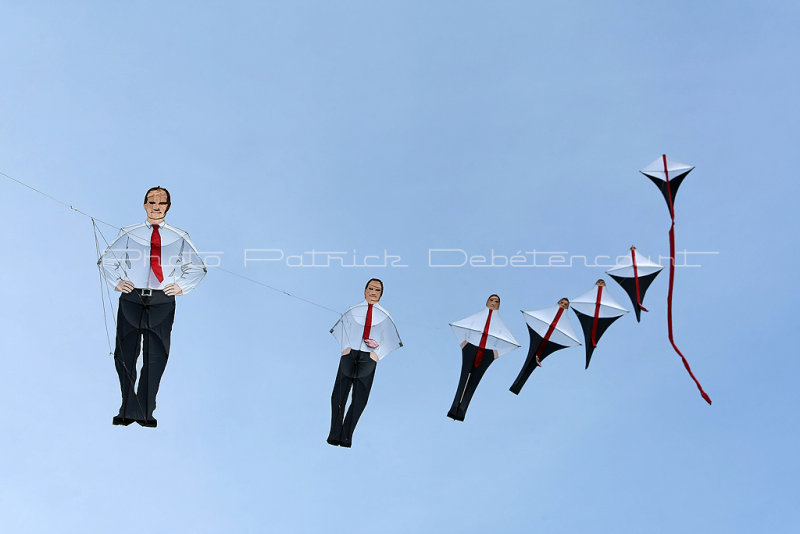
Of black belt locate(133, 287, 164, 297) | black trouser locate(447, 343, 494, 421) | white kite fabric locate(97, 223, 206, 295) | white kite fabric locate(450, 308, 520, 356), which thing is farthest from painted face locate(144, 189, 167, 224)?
black trouser locate(447, 343, 494, 421)

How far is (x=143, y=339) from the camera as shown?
44.3 feet

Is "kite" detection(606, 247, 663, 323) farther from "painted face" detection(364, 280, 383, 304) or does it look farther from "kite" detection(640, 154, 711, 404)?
"painted face" detection(364, 280, 383, 304)

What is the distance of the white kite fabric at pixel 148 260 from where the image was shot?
13414 mm

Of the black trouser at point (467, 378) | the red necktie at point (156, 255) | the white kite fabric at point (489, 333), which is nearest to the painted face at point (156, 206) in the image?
the red necktie at point (156, 255)

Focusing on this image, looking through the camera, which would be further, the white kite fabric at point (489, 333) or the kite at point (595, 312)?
the kite at point (595, 312)

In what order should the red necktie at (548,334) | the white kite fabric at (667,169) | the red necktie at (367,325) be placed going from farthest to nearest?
1. the white kite fabric at (667,169)
2. the red necktie at (548,334)
3. the red necktie at (367,325)

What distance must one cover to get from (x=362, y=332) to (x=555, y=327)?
3755 millimetres

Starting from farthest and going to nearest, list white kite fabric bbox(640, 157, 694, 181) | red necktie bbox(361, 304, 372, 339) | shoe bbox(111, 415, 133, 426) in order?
white kite fabric bbox(640, 157, 694, 181), red necktie bbox(361, 304, 372, 339), shoe bbox(111, 415, 133, 426)

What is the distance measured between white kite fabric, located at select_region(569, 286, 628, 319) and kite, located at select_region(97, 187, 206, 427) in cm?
705

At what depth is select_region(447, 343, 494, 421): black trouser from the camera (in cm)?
1545

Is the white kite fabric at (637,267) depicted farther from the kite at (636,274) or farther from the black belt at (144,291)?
the black belt at (144,291)

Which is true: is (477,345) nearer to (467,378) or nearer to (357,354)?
(467,378)

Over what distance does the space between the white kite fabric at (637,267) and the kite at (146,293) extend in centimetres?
764

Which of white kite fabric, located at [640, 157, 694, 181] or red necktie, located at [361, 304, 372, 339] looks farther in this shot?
white kite fabric, located at [640, 157, 694, 181]
